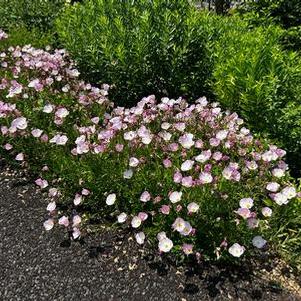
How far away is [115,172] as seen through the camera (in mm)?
4090

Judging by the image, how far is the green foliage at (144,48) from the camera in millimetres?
5238

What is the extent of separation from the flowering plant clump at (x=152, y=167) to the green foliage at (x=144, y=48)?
1.28 feet

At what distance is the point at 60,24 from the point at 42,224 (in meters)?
2.93

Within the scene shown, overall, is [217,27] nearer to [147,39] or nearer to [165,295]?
[147,39]

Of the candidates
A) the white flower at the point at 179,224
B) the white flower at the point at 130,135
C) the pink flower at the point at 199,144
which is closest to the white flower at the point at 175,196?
the white flower at the point at 179,224

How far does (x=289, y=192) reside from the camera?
12.1ft

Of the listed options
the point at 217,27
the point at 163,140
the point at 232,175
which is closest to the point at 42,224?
the point at 163,140

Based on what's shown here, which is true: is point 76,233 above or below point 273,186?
below

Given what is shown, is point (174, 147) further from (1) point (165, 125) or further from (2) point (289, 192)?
(2) point (289, 192)

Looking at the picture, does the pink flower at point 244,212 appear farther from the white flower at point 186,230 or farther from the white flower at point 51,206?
the white flower at point 51,206

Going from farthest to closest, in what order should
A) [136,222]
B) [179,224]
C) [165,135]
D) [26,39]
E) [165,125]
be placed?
[26,39], [165,125], [165,135], [136,222], [179,224]

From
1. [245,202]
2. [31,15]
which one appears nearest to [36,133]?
[245,202]

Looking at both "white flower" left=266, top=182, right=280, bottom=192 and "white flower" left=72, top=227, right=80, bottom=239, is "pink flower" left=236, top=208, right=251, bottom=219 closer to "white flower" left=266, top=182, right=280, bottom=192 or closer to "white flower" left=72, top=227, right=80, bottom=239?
"white flower" left=266, top=182, right=280, bottom=192

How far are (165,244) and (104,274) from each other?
53cm
